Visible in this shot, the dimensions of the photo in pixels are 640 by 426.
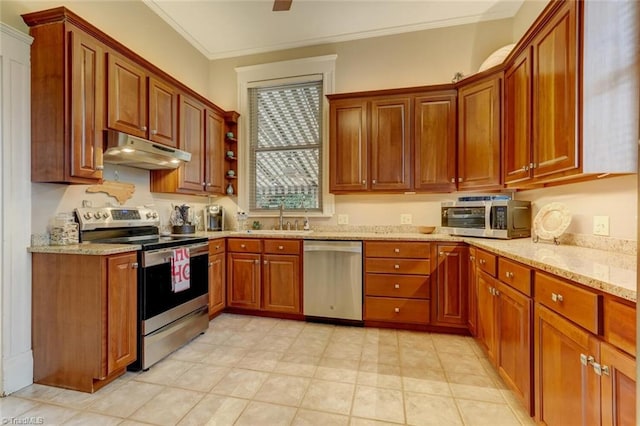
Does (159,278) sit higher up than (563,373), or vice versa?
(159,278)

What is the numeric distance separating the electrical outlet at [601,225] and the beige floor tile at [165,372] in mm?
Result: 2902

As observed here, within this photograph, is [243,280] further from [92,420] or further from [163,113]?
[163,113]

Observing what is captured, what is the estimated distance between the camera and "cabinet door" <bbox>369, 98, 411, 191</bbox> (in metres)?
3.06

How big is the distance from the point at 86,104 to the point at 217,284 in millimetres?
1911

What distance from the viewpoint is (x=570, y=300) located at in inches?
46.7

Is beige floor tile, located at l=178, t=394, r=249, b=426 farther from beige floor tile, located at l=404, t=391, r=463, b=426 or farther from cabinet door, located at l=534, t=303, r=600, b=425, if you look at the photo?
cabinet door, located at l=534, t=303, r=600, b=425

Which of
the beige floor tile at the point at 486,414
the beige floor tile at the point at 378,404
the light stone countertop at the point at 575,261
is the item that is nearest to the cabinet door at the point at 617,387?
the light stone countertop at the point at 575,261

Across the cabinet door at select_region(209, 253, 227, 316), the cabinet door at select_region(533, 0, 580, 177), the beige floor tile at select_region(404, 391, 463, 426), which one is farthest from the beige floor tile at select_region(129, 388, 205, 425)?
the cabinet door at select_region(533, 0, 580, 177)

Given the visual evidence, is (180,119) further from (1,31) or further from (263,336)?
(263,336)

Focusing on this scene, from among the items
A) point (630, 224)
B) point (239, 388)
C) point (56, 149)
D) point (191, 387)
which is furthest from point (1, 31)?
point (630, 224)

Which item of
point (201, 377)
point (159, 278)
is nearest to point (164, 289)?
point (159, 278)

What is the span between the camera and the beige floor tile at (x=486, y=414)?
5.24 ft

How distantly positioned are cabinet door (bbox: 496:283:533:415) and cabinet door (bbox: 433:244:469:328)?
2.40ft

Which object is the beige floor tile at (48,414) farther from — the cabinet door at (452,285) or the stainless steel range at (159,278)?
the cabinet door at (452,285)
